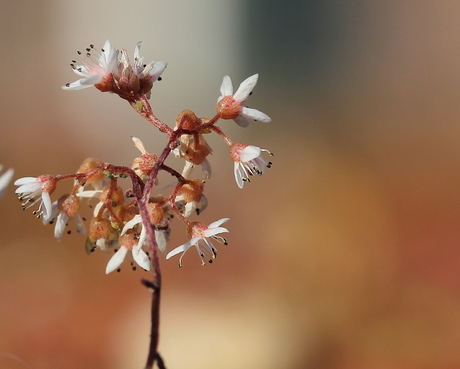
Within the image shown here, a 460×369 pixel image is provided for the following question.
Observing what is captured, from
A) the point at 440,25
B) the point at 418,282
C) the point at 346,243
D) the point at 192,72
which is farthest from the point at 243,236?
the point at 440,25

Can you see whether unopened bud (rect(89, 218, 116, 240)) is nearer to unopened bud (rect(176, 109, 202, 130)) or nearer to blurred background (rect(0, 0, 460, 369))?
unopened bud (rect(176, 109, 202, 130))

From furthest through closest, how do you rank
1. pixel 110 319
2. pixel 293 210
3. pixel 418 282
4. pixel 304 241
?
pixel 293 210 → pixel 304 241 → pixel 418 282 → pixel 110 319

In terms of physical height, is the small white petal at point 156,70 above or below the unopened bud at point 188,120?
above

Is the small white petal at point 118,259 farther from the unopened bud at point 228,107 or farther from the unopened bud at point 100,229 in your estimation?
the unopened bud at point 228,107

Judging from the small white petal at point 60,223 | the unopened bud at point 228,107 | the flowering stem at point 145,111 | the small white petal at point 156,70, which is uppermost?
the small white petal at point 156,70

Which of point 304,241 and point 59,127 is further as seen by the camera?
point 59,127

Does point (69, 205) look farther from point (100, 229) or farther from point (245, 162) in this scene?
point (245, 162)

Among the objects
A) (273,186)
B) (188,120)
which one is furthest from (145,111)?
(273,186)

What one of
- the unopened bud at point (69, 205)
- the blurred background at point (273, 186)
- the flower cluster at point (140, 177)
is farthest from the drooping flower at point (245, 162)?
the blurred background at point (273, 186)

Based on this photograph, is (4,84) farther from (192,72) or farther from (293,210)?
(293,210)
